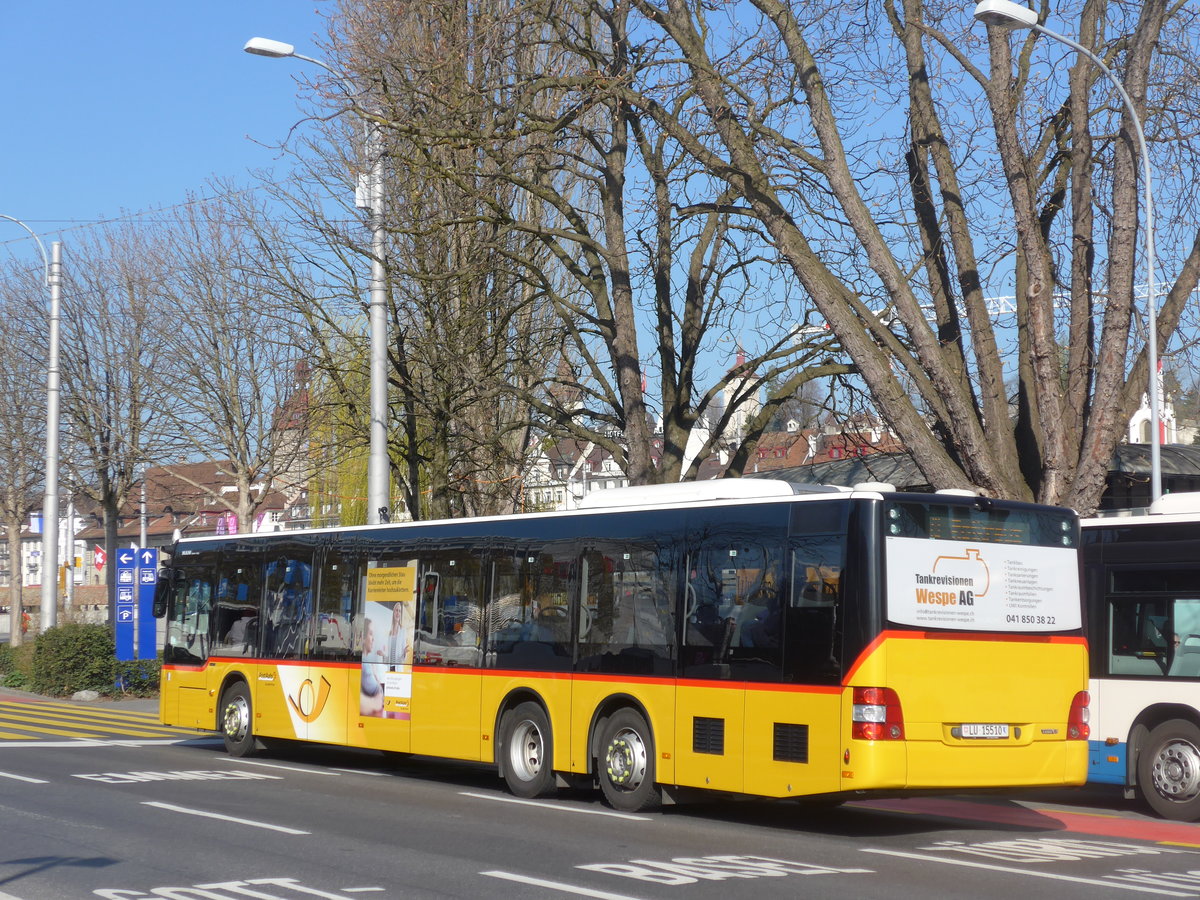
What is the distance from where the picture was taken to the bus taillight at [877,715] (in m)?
11.1

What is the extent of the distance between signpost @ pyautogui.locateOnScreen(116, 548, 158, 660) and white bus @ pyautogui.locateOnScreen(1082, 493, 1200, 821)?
18.7 m

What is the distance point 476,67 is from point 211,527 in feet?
250

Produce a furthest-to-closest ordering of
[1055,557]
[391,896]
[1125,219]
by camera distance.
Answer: [1125,219] < [1055,557] < [391,896]

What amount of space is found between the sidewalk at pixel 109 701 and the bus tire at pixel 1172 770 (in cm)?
1767

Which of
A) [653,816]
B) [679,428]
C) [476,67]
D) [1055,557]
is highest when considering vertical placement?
[476,67]

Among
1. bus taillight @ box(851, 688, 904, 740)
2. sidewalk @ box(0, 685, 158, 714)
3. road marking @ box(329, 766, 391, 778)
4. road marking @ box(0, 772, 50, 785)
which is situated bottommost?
sidewalk @ box(0, 685, 158, 714)

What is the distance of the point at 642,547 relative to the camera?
13.5 m

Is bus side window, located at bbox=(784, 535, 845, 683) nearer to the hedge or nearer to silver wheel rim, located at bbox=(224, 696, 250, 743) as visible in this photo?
silver wheel rim, located at bbox=(224, 696, 250, 743)

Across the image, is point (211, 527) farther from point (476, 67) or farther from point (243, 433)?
point (476, 67)

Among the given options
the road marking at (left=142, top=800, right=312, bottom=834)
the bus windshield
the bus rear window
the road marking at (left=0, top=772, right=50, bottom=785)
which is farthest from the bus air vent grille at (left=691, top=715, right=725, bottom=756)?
the road marking at (left=0, top=772, right=50, bottom=785)

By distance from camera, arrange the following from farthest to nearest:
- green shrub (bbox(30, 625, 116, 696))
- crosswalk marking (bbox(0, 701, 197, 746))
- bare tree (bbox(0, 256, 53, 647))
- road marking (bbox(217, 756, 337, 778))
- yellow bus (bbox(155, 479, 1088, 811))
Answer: bare tree (bbox(0, 256, 53, 647)) < green shrub (bbox(30, 625, 116, 696)) < crosswalk marking (bbox(0, 701, 197, 746)) < road marking (bbox(217, 756, 337, 778)) < yellow bus (bbox(155, 479, 1088, 811))

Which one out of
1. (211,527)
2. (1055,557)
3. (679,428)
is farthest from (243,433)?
(211,527)

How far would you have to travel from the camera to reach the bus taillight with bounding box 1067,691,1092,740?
12336mm

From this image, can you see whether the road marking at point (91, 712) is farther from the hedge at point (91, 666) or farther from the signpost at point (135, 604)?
the signpost at point (135, 604)
